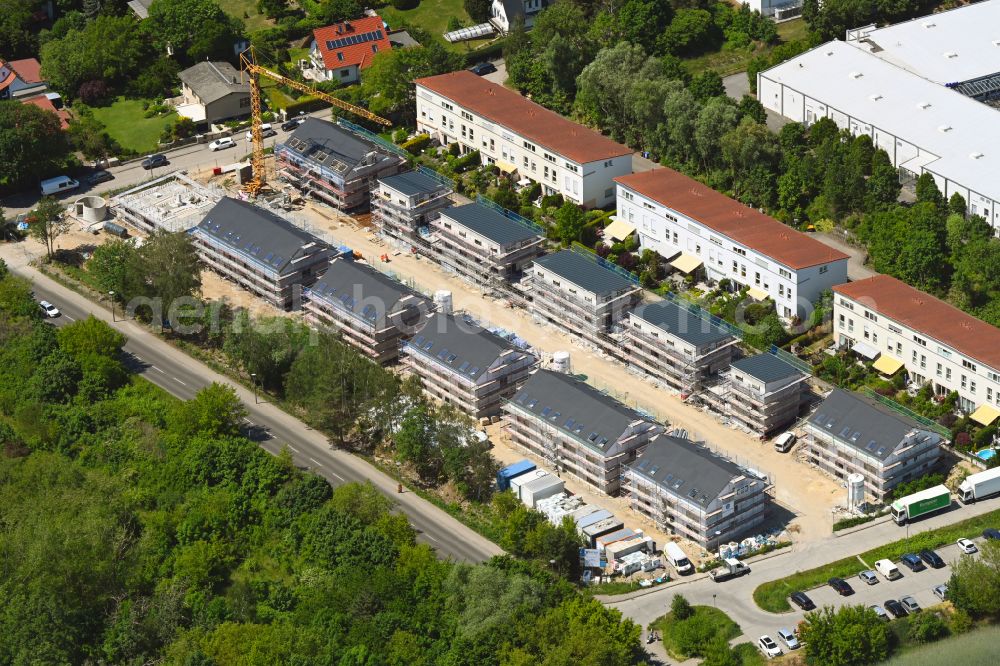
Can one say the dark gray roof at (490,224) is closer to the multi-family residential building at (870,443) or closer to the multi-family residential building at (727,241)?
the multi-family residential building at (727,241)

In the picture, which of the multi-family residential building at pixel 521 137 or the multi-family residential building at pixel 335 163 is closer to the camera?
the multi-family residential building at pixel 521 137

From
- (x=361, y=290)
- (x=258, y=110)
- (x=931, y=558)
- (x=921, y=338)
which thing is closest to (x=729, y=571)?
(x=931, y=558)

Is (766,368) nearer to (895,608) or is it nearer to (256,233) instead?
(895,608)

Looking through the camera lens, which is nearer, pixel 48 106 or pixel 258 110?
pixel 258 110

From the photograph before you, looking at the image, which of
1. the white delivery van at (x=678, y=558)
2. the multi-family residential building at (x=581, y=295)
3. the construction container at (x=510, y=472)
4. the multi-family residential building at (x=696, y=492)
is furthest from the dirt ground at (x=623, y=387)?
the white delivery van at (x=678, y=558)

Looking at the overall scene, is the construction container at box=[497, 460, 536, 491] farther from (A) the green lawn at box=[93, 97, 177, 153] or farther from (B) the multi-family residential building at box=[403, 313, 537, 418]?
(A) the green lawn at box=[93, 97, 177, 153]
